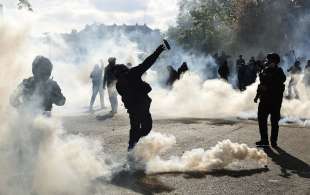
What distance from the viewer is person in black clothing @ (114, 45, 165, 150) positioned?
28.3ft

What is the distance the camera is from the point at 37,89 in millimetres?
7125

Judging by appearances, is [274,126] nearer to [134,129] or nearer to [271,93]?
[271,93]

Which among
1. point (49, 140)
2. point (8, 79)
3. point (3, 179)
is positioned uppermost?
point (8, 79)

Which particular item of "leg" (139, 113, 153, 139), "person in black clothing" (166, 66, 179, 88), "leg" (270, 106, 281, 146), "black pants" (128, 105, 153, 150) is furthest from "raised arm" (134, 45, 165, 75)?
"person in black clothing" (166, 66, 179, 88)

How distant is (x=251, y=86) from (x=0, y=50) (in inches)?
549

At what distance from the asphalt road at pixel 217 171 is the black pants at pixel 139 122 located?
3.19 ft

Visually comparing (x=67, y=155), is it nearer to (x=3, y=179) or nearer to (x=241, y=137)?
(x=3, y=179)

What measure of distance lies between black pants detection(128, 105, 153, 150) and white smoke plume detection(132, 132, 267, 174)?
0.14 meters

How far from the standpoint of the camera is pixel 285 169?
8.25 metres

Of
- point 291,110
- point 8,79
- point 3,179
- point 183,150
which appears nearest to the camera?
point 3,179

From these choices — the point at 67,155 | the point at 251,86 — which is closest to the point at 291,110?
the point at 251,86

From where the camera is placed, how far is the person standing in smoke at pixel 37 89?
7094 millimetres

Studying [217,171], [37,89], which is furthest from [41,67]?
[217,171]

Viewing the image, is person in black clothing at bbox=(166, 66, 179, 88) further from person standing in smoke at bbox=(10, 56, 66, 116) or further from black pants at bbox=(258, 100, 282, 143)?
person standing in smoke at bbox=(10, 56, 66, 116)
